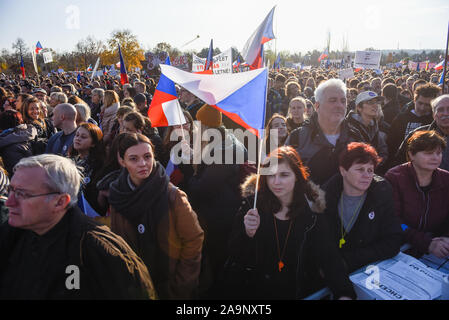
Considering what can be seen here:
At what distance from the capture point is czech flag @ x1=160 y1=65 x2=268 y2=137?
2.35m

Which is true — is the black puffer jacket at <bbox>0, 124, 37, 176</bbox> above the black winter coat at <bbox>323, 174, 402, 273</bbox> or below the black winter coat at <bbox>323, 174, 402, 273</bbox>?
above

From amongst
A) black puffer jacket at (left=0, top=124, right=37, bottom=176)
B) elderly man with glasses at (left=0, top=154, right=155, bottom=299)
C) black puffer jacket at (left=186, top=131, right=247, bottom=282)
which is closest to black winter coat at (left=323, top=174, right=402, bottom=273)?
black puffer jacket at (left=186, top=131, right=247, bottom=282)

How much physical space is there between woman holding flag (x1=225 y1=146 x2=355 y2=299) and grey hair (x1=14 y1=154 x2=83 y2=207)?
1.16 m

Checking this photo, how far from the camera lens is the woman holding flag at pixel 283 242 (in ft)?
6.91

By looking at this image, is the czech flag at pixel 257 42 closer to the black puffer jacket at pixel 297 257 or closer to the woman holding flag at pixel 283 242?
the woman holding flag at pixel 283 242

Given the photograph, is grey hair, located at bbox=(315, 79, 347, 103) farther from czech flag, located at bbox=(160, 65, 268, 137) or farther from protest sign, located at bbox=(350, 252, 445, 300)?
protest sign, located at bbox=(350, 252, 445, 300)

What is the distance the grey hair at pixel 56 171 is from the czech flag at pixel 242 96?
1.16 m

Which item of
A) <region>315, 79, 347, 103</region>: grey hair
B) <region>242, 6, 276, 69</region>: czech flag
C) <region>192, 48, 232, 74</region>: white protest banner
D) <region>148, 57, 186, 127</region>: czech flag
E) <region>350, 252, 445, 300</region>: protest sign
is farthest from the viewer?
<region>192, 48, 232, 74</region>: white protest banner

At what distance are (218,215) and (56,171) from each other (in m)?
1.56

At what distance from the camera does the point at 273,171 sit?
227 centimetres

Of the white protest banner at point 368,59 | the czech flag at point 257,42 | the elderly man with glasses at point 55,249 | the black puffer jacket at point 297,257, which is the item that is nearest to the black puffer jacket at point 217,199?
the black puffer jacket at point 297,257
